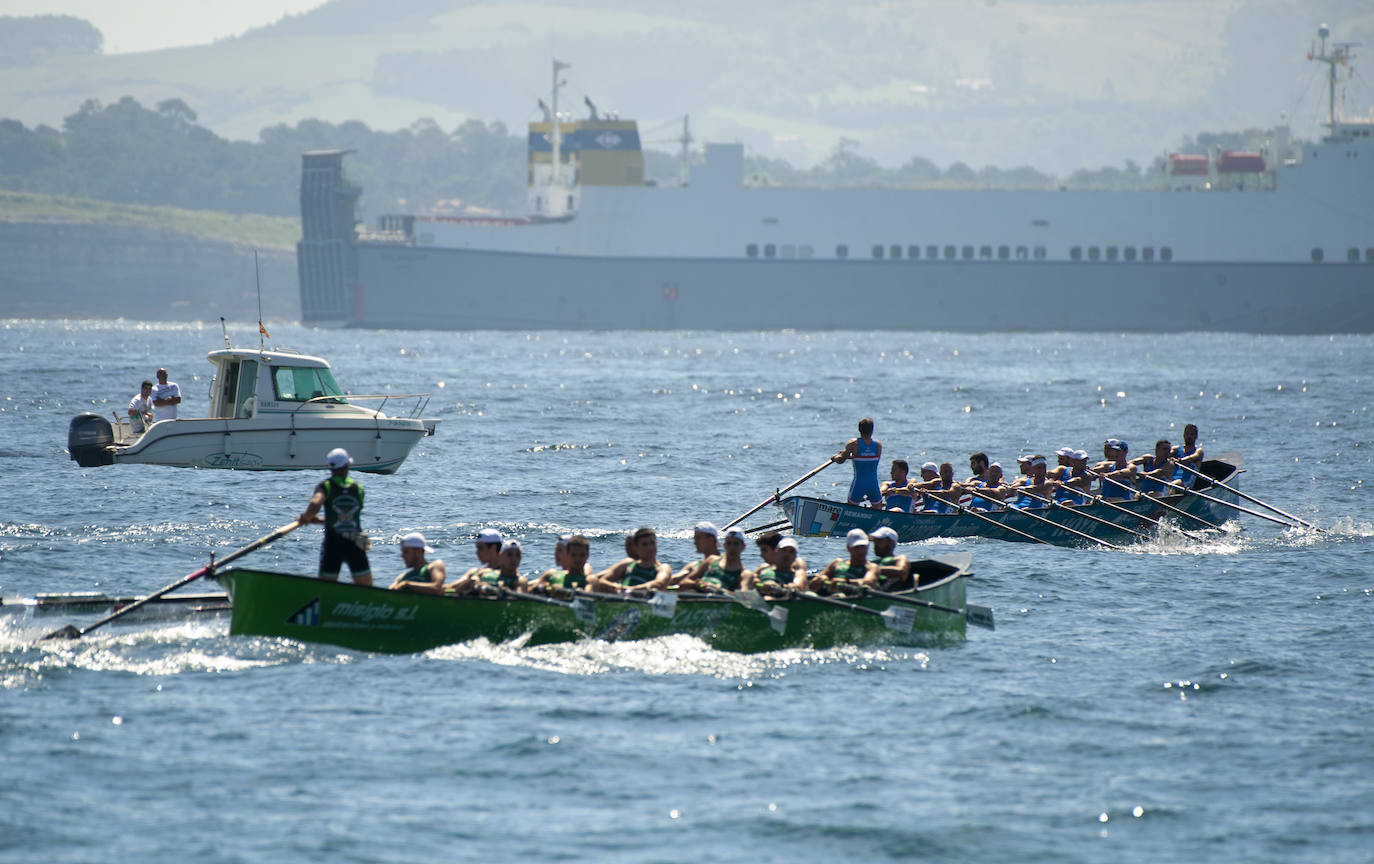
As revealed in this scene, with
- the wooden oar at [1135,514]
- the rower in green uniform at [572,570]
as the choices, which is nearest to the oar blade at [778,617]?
the rower in green uniform at [572,570]

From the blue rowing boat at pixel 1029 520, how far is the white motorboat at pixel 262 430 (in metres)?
9.13

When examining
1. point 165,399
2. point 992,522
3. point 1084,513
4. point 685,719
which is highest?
point 165,399

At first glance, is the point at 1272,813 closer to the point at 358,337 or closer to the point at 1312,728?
the point at 1312,728

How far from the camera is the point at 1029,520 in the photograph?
25391mm

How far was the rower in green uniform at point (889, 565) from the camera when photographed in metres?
17.8

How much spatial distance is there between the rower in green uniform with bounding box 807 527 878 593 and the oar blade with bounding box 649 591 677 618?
68.9 inches

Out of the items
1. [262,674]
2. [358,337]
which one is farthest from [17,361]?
[262,674]

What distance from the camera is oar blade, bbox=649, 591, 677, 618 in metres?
16.4

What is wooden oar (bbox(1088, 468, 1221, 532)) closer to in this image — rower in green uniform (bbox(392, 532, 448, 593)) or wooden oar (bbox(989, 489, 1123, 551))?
wooden oar (bbox(989, 489, 1123, 551))

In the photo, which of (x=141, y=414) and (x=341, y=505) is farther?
(x=141, y=414)

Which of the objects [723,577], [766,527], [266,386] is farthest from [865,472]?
[266,386]

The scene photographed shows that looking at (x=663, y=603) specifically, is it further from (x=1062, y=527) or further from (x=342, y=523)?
(x=1062, y=527)

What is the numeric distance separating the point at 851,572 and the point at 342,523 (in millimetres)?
5651

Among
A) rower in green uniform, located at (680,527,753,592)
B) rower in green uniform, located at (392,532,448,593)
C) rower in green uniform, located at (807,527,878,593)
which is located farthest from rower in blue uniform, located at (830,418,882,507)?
rower in green uniform, located at (392,532,448,593)
